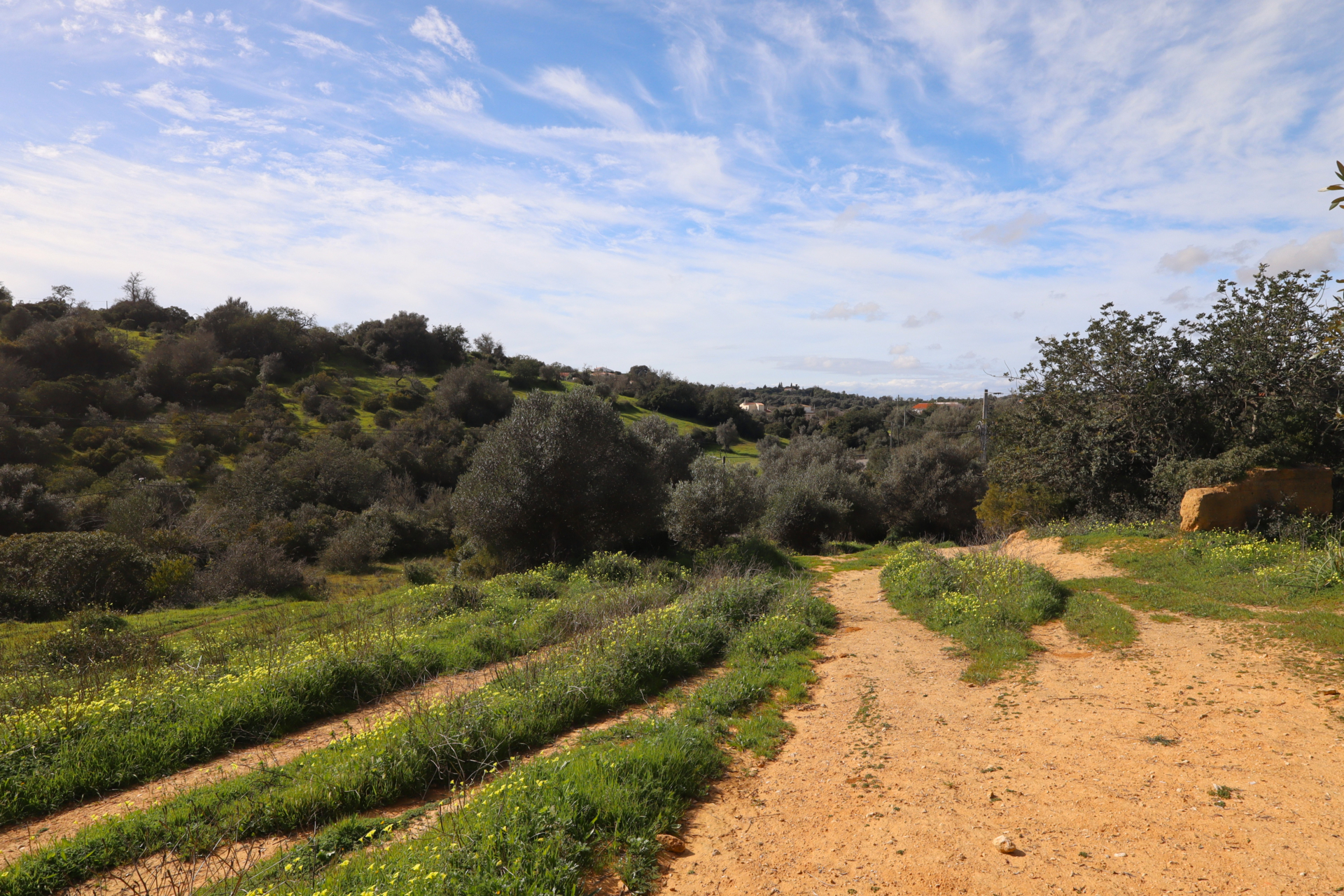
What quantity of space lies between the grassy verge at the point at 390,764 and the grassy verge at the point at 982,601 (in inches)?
167

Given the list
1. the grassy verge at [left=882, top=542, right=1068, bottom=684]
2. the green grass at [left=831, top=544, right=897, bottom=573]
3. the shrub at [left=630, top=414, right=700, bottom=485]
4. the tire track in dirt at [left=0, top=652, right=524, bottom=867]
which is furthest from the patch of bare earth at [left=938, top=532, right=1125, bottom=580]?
the shrub at [left=630, top=414, right=700, bottom=485]

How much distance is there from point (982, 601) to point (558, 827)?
887 cm

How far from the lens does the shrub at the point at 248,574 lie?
17734 millimetres

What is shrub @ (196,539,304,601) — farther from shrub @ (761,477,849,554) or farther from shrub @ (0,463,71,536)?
shrub @ (761,477,849,554)

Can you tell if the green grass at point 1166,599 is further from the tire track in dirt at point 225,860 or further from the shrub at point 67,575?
the shrub at point 67,575

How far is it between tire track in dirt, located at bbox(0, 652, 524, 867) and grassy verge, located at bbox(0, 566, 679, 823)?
0.48ft

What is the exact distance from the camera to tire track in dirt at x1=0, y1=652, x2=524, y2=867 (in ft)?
15.9

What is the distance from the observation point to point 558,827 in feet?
13.3

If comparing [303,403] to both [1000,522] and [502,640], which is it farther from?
[1000,522]

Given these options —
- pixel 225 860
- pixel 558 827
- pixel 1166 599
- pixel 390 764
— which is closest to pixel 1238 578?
pixel 1166 599

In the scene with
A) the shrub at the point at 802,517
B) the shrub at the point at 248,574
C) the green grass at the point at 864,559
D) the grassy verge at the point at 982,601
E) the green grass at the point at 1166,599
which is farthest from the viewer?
the shrub at the point at 802,517

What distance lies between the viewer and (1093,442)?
1773 cm

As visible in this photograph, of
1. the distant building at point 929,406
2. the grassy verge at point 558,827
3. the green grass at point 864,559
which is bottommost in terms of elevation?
the green grass at point 864,559

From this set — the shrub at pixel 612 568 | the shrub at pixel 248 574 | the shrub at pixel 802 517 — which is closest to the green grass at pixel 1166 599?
the shrub at pixel 612 568
